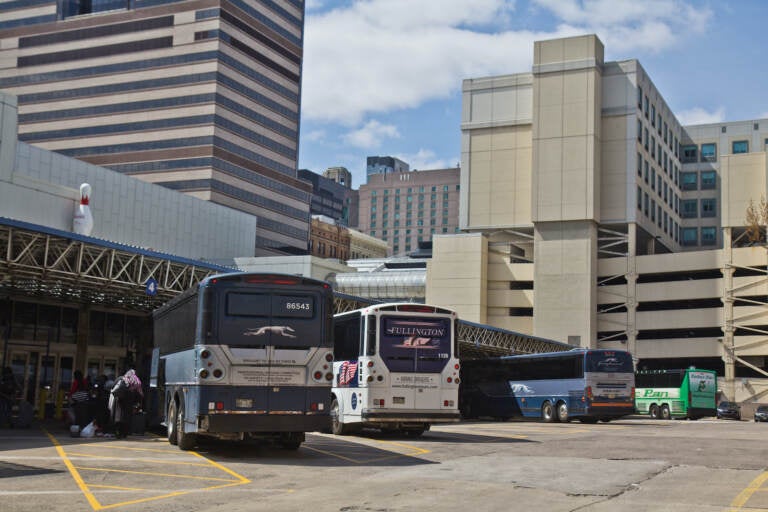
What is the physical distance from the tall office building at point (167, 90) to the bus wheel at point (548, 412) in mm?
80151

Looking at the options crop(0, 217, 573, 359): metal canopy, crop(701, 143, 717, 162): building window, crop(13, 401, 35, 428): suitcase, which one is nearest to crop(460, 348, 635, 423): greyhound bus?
crop(0, 217, 573, 359): metal canopy

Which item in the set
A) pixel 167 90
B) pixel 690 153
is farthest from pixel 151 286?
pixel 690 153

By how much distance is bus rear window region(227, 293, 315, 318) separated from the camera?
17172 mm

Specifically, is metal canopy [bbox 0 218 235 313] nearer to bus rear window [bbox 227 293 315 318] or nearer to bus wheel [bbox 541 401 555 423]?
bus rear window [bbox 227 293 315 318]

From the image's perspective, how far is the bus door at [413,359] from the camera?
23844mm

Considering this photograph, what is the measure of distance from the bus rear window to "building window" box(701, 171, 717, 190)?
10139cm

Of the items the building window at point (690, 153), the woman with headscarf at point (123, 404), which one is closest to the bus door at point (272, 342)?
the woman with headscarf at point (123, 404)

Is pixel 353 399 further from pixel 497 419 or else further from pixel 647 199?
pixel 647 199

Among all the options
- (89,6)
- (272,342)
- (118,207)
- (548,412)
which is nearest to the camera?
(272,342)

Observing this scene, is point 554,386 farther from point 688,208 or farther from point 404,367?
point 688,208

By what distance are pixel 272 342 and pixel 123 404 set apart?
6501mm

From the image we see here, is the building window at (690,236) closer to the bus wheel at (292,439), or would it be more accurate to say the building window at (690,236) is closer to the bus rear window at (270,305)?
the bus wheel at (292,439)

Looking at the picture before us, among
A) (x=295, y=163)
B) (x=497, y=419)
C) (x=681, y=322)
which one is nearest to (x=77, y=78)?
(x=295, y=163)

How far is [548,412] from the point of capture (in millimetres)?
41281
